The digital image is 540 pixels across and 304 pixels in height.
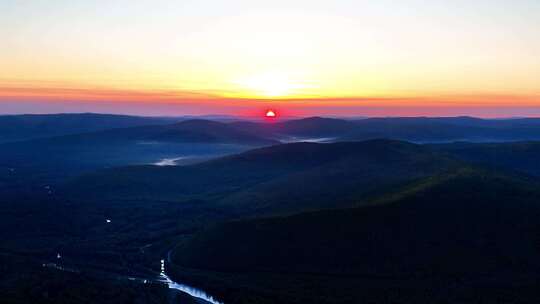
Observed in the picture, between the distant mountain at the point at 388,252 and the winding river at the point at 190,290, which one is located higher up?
the distant mountain at the point at 388,252

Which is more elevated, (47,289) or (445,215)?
(445,215)

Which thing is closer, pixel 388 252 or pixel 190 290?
pixel 190 290

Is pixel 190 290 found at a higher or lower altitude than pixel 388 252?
lower

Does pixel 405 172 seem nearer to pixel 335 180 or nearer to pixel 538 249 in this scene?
pixel 335 180

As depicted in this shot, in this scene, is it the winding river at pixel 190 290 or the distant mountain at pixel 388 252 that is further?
the distant mountain at pixel 388 252

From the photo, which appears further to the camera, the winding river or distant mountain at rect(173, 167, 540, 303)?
distant mountain at rect(173, 167, 540, 303)

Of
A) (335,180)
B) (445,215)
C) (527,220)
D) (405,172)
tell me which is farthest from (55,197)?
(527,220)

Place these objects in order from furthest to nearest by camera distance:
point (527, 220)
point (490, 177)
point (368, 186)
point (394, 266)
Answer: point (368, 186)
point (490, 177)
point (527, 220)
point (394, 266)

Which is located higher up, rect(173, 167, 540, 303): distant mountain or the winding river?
rect(173, 167, 540, 303): distant mountain
